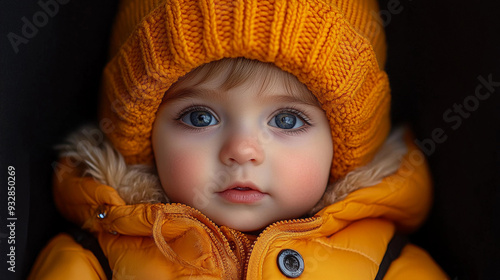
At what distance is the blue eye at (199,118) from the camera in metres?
1.38

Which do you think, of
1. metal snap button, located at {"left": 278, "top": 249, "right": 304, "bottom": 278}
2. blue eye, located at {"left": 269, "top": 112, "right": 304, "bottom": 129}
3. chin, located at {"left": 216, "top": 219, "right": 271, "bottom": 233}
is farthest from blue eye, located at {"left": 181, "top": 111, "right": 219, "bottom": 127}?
metal snap button, located at {"left": 278, "top": 249, "right": 304, "bottom": 278}

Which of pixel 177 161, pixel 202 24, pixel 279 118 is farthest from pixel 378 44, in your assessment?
pixel 177 161

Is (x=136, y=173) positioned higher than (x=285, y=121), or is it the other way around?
(x=285, y=121)

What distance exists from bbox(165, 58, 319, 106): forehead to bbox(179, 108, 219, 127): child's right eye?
2.0 inches

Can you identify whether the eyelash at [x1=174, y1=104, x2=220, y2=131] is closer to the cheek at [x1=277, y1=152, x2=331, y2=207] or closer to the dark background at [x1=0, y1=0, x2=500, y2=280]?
the cheek at [x1=277, y1=152, x2=331, y2=207]

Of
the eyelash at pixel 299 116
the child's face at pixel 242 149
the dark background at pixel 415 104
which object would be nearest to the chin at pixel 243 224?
the child's face at pixel 242 149

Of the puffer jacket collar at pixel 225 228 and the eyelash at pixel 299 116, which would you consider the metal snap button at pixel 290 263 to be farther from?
the eyelash at pixel 299 116

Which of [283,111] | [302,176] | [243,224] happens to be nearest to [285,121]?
[283,111]

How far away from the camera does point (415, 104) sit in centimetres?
168

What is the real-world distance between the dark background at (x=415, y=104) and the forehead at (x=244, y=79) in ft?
1.25

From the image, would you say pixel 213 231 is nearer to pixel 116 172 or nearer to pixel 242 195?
pixel 242 195

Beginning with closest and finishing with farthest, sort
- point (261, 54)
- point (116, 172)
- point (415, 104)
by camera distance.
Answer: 1. point (261, 54)
2. point (116, 172)
3. point (415, 104)

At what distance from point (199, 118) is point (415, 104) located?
674 millimetres

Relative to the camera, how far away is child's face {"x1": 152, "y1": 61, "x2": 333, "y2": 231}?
132 cm
